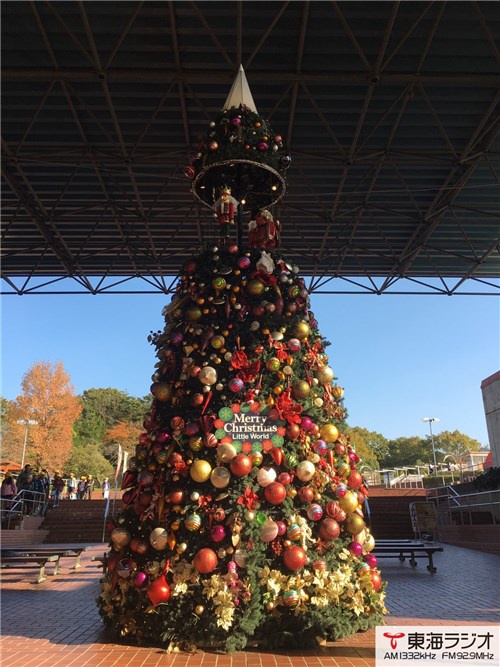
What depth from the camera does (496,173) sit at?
11023 mm

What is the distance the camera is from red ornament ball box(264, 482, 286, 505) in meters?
4.40

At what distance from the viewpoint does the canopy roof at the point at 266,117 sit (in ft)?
25.5

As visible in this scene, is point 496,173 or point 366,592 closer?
point 366,592

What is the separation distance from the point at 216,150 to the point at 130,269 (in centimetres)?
986

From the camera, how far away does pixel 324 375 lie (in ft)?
17.0

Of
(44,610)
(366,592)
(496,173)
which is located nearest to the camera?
(366,592)

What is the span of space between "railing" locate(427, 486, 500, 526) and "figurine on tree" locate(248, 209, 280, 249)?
30.6 feet

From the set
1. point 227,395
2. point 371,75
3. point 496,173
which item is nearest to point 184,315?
point 227,395

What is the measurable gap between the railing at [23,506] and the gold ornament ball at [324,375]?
34.5 feet

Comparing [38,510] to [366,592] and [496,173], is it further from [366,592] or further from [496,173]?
[496,173]

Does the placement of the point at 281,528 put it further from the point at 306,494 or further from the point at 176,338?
the point at 176,338

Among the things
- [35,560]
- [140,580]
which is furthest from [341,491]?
[35,560]

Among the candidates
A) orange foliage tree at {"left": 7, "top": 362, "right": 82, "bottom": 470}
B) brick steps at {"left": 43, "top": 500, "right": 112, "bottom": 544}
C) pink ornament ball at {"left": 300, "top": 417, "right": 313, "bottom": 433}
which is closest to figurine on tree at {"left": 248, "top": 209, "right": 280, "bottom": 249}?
pink ornament ball at {"left": 300, "top": 417, "right": 313, "bottom": 433}

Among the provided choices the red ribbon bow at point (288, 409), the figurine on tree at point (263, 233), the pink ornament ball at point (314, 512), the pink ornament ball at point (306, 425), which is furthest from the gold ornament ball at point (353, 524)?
the figurine on tree at point (263, 233)
